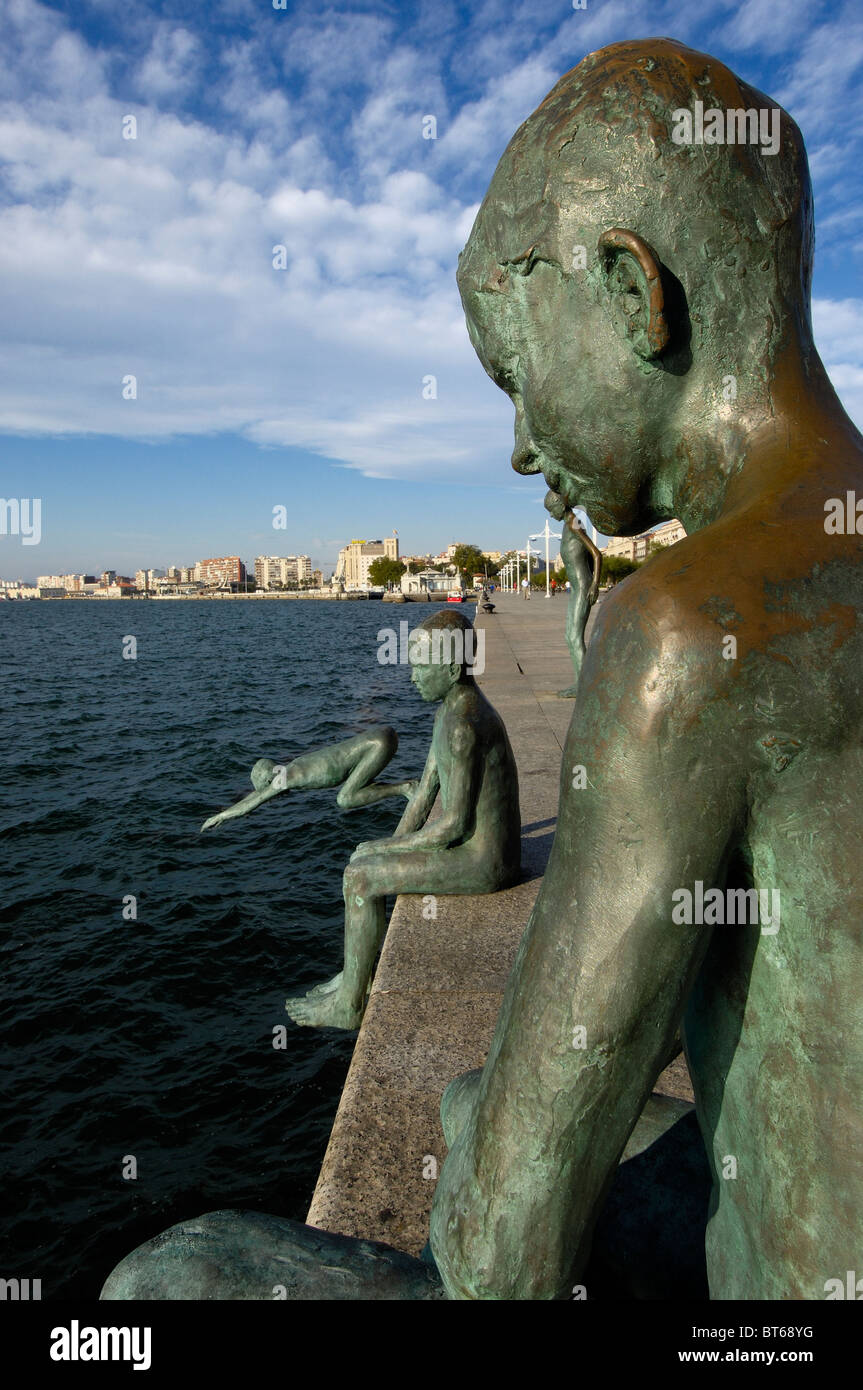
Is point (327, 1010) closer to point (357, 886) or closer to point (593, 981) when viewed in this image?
point (357, 886)

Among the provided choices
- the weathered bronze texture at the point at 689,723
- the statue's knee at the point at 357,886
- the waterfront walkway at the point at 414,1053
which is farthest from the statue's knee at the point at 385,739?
the weathered bronze texture at the point at 689,723

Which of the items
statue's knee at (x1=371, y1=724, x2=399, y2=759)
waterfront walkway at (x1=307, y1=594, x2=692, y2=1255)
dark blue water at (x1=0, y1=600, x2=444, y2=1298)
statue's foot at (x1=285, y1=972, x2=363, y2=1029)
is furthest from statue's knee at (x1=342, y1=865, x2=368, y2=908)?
dark blue water at (x1=0, y1=600, x2=444, y2=1298)

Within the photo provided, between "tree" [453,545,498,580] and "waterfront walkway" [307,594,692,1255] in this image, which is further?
"tree" [453,545,498,580]

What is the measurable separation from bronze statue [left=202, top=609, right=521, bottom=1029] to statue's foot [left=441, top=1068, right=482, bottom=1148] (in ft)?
12.1

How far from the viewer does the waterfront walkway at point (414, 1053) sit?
9.56 ft

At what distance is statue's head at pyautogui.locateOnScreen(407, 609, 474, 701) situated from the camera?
544 cm

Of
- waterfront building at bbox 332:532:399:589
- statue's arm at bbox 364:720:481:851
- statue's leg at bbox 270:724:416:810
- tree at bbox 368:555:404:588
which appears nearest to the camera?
statue's arm at bbox 364:720:481:851

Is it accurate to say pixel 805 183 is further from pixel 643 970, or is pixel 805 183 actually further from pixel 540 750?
pixel 540 750

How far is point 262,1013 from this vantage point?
738cm

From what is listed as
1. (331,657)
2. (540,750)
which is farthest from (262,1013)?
(331,657)

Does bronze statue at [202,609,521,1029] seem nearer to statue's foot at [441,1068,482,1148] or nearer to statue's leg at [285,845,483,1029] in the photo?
statue's leg at [285,845,483,1029]

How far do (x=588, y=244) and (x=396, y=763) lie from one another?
46.8 ft

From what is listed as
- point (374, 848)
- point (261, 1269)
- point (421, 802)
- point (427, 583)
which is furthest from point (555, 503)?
point (427, 583)

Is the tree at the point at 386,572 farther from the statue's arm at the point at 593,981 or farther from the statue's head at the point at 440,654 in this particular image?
the statue's arm at the point at 593,981
